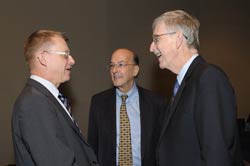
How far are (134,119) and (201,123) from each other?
140 cm

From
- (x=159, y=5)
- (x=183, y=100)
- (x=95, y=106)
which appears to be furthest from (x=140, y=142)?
(x=159, y=5)

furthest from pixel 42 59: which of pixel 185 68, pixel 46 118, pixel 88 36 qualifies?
pixel 88 36

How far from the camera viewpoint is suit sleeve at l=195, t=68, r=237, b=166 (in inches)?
71.1

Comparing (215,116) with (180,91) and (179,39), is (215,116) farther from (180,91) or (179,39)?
(179,39)

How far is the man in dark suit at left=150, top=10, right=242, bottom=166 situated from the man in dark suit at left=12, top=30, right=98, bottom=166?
537 millimetres

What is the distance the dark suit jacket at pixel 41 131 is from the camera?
1.84m

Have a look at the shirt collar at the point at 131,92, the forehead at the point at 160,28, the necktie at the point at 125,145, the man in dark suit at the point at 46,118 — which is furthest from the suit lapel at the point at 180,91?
the shirt collar at the point at 131,92

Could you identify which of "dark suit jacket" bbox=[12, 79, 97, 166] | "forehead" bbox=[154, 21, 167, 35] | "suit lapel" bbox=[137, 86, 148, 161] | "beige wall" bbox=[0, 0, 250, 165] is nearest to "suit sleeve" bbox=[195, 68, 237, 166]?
"forehead" bbox=[154, 21, 167, 35]

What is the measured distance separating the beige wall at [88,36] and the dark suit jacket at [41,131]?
2350 mm

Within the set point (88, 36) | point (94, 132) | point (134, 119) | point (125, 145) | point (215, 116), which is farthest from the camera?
point (88, 36)

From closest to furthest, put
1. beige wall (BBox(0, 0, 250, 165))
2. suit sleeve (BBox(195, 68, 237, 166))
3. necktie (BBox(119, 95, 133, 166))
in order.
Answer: suit sleeve (BBox(195, 68, 237, 166)), necktie (BBox(119, 95, 133, 166)), beige wall (BBox(0, 0, 250, 165))

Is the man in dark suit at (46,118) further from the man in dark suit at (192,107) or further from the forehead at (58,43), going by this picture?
the man in dark suit at (192,107)

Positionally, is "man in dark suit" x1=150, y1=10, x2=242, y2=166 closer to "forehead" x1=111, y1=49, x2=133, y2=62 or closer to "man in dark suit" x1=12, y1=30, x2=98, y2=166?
"man in dark suit" x1=12, y1=30, x2=98, y2=166

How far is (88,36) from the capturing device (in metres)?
4.67
